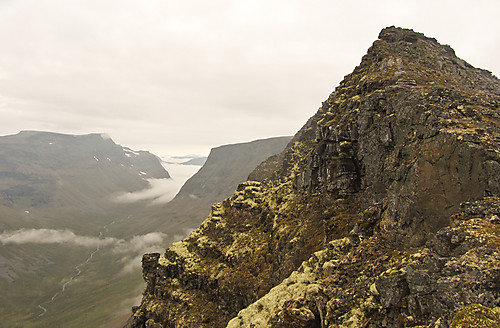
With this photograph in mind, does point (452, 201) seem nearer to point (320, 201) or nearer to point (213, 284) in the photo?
point (320, 201)

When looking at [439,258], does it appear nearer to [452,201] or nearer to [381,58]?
[452,201]

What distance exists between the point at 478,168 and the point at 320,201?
86.9 feet

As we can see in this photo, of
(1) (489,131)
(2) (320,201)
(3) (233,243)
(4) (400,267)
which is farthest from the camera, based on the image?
(3) (233,243)

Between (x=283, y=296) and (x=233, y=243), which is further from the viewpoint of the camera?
(x=233, y=243)

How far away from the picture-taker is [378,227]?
89.2 ft

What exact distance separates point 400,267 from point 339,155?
88.0 ft

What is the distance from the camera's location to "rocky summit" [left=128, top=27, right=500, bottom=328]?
16562 millimetres

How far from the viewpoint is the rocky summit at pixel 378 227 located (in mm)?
16562

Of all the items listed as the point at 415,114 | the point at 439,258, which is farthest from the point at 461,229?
the point at 415,114

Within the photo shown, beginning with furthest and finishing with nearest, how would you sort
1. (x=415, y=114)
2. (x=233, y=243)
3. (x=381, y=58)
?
(x=233, y=243), (x=381, y=58), (x=415, y=114)

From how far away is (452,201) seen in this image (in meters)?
21.6

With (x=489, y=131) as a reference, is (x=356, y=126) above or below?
above

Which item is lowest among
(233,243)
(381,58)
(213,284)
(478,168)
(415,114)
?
(213,284)

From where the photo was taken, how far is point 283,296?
31359 mm
